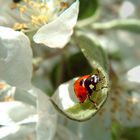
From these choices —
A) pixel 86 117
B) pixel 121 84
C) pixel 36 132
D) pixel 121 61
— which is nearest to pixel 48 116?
pixel 36 132

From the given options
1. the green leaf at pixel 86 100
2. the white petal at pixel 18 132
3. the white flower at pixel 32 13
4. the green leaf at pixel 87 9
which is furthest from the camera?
the green leaf at pixel 87 9

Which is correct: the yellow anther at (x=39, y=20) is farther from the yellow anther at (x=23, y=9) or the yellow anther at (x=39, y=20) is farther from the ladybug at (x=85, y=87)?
the ladybug at (x=85, y=87)

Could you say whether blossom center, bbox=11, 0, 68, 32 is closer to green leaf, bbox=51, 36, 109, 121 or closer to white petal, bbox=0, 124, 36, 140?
green leaf, bbox=51, 36, 109, 121

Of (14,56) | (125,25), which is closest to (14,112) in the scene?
(14,56)

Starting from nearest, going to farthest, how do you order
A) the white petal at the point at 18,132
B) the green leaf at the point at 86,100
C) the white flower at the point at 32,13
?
1. the green leaf at the point at 86,100
2. the white petal at the point at 18,132
3. the white flower at the point at 32,13

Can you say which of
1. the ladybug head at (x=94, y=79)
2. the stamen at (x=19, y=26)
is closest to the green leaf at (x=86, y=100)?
the ladybug head at (x=94, y=79)

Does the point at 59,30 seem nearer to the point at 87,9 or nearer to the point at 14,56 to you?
the point at 14,56

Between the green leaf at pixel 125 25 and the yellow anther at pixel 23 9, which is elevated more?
the yellow anther at pixel 23 9

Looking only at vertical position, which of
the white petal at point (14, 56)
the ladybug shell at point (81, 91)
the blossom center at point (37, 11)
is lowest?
the ladybug shell at point (81, 91)

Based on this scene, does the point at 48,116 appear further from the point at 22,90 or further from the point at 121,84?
the point at 121,84
